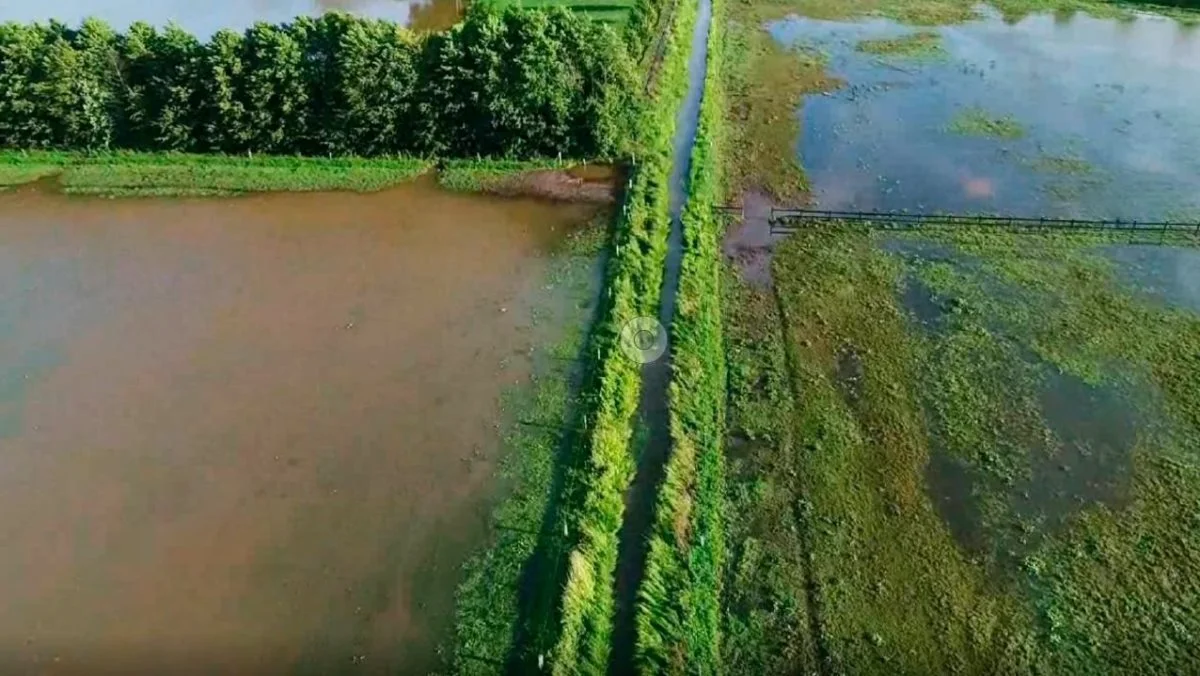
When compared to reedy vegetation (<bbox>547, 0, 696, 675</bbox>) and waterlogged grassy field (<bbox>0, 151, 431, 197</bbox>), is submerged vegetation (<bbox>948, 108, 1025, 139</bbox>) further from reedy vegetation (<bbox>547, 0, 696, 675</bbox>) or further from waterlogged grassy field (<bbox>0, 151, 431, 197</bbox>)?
waterlogged grassy field (<bbox>0, 151, 431, 197</bbox>)

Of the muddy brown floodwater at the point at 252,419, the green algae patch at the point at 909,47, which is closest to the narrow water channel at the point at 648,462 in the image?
the muddy brown floodwater at the point at 252,419

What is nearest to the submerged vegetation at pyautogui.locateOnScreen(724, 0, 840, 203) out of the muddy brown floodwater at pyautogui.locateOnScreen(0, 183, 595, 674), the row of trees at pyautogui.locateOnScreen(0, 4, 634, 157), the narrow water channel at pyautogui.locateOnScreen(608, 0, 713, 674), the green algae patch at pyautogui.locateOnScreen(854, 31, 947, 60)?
the narrow water channel at pyautogui.locateOnScreen(608, 0, 713, 674)

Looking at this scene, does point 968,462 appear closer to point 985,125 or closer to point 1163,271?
point 1163,271

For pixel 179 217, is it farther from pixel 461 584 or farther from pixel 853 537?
pixel 853 537

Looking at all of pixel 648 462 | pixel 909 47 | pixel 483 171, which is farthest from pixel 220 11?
pixel 648 462

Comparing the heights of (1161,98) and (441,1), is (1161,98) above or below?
below

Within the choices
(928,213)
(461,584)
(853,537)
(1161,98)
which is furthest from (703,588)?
(1161,98)

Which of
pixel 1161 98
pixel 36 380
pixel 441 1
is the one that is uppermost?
pixel 441 1
